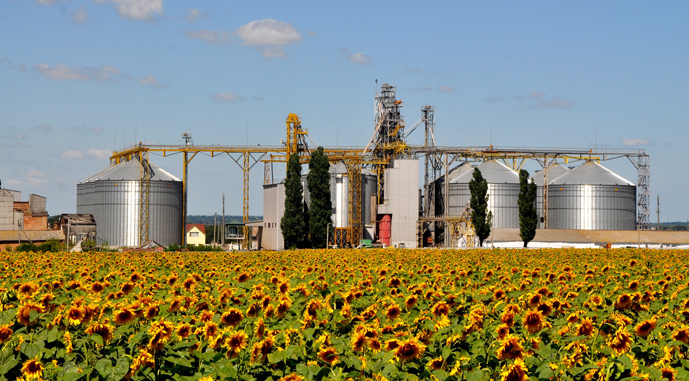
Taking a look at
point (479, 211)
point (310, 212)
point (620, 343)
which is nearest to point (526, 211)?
point (479, 211)

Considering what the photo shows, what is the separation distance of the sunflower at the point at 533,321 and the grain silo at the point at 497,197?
86.0 m

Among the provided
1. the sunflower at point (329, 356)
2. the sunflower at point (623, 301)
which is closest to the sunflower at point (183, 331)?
the sunflower at point (329, 356)

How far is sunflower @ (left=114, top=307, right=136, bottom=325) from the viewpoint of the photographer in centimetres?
829

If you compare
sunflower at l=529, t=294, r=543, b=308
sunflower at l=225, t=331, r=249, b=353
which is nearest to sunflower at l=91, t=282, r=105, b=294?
sunflower at l=225, t=331, r=249, b=353

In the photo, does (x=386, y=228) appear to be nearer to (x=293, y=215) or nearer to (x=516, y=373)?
(x=293, y=215)

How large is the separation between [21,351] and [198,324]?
2120mm

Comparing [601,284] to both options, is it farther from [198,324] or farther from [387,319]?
[198,324]

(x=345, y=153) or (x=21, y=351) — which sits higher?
(x=345, y=153)

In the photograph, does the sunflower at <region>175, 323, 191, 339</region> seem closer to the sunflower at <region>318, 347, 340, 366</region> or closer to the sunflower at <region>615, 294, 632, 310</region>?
the sunflower at <region>318, 347, 340, 366</region>

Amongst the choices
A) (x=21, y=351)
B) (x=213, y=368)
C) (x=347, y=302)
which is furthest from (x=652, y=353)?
(x=21, y=351)

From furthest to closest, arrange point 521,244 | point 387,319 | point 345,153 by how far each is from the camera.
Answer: point 345,153
point 521,244
point 387,319

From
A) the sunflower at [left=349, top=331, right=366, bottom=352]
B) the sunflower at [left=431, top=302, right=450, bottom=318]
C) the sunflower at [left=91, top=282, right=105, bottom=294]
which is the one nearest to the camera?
the sunflower at [left=349, top=331, right=366, bottom=352]

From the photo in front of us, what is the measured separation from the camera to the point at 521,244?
285 feet

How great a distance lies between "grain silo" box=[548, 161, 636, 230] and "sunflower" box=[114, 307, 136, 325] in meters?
93.0
